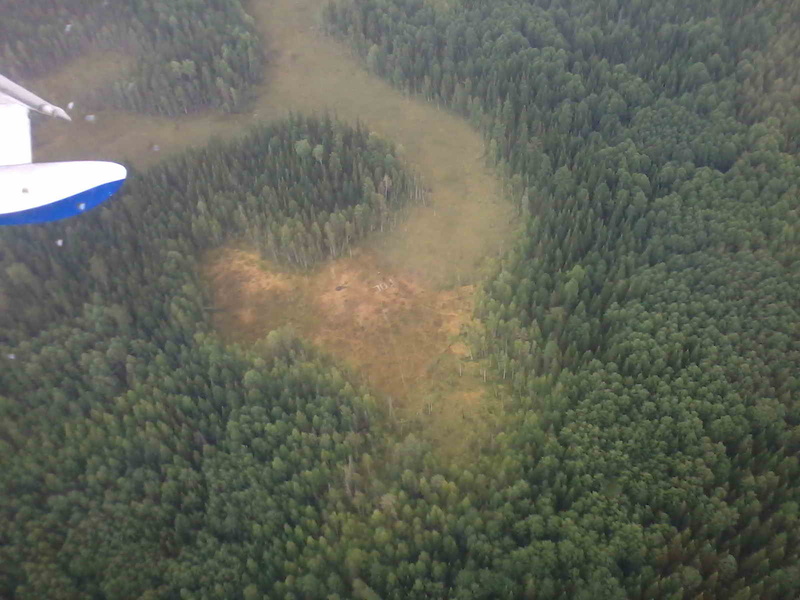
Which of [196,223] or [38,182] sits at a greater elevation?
[38,182]

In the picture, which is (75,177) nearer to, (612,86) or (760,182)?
(612,86)

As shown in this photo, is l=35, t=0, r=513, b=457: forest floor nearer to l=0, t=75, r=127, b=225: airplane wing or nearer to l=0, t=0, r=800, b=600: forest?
l=0, t=0, r=800, b=600: forest

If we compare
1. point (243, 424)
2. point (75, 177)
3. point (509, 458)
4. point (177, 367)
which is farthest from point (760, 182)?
point (75, 177)

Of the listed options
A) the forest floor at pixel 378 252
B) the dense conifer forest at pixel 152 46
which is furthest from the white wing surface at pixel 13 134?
the dense conifer forest at pixel 152 46

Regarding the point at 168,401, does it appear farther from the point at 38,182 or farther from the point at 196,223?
the point at 38,182

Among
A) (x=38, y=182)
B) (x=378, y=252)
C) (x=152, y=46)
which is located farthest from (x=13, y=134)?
(x=378, y=252)

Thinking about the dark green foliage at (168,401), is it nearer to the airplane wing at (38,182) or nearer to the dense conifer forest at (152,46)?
the airplane wing at (38,182)

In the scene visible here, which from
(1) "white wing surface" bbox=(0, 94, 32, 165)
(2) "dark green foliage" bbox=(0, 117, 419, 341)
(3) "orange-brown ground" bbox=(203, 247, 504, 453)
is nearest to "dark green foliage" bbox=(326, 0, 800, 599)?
(3) "orange-brown ground" bbox=(203, 247, 504, 453)
